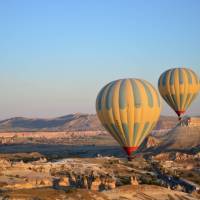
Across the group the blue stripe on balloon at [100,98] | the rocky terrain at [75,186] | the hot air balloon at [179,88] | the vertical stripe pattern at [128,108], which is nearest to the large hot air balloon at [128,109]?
the vertical stripe pattern at [128,108]

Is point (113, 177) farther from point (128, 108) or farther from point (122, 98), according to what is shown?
point (122, 98)

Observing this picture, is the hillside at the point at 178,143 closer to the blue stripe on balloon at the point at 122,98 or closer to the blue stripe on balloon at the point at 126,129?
the blue stripe on balloon at the point at 126,129

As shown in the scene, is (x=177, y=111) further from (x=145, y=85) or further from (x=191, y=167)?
(x=145, y=85)

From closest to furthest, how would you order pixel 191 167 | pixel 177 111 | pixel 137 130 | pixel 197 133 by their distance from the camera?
1. pixel 137 130
2. pixel 177 111
3. pixel 191 167
4. pixel 197 133

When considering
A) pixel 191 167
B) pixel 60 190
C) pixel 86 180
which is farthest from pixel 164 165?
pixel 60 190

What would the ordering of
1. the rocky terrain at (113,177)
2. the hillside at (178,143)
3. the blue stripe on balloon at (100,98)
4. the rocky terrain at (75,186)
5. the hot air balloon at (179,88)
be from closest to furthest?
the rocky terrain at (75,186), the rocky terrain at (113,177), the blue stripe on balloon at (100,98), the hot air balloon at (179,88), the hillside at (178,143)

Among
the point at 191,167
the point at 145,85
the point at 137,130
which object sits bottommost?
the point at 191,167

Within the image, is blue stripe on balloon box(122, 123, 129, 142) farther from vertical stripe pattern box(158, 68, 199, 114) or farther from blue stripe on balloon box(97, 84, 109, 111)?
vertical stripe pattern box(158, 68, 199, 114)

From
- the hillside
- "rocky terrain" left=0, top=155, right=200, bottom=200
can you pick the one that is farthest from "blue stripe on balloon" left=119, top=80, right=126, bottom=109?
the hillside
